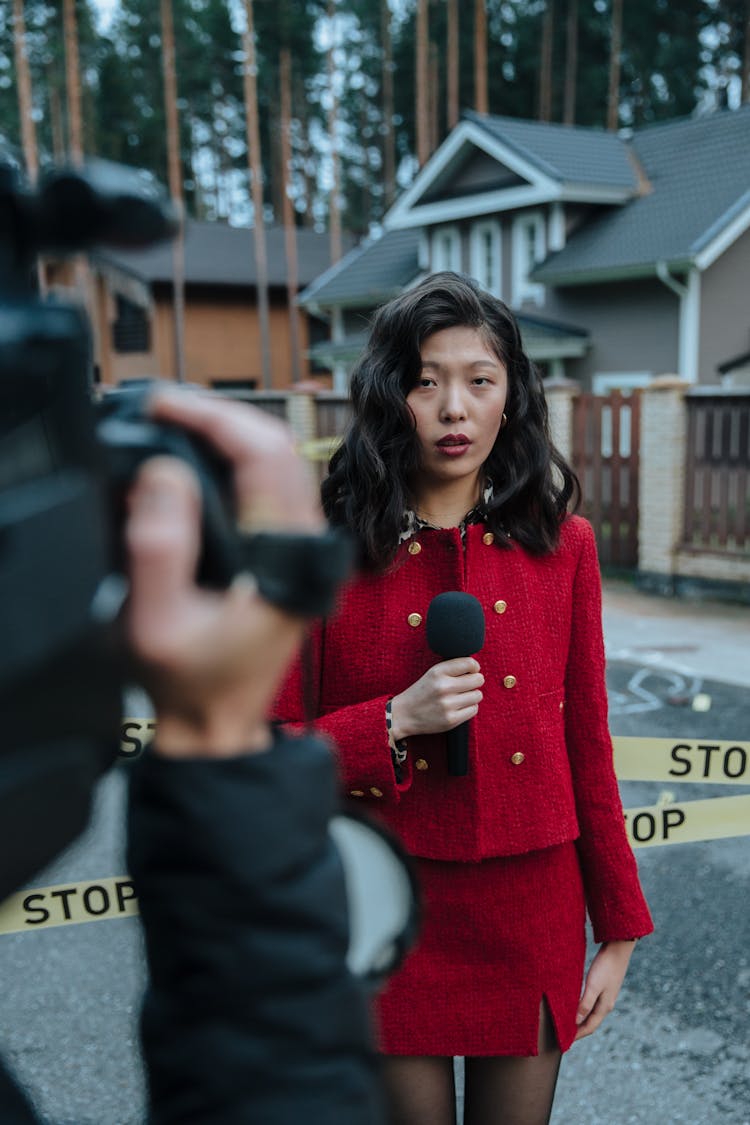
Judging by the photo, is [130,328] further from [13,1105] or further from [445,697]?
[13,1105]

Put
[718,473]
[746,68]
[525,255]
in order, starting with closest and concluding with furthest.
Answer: [718,473] → [525,255] → [746,68]

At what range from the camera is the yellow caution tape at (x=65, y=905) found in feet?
9.35

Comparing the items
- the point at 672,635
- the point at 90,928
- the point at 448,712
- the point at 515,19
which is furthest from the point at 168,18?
the point at 448,712

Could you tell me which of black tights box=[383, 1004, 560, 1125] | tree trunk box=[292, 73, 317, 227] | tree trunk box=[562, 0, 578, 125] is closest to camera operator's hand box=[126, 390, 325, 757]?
black tights box=[383, 1004, 560, 1125]

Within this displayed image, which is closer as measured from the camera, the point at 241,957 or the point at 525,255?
the point at 241,957

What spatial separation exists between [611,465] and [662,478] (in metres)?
0.87

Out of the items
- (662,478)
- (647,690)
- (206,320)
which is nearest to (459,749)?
(647,690)

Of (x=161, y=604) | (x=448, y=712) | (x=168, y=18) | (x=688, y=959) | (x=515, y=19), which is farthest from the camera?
(x=515, y=19)

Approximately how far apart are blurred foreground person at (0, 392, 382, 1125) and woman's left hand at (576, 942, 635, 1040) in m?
1.41

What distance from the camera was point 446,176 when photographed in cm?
2109

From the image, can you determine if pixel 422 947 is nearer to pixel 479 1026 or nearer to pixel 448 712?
pixel 479 1026

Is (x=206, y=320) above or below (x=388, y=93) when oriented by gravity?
below

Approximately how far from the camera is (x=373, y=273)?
→ 80.1ft

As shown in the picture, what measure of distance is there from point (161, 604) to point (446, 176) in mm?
21901
